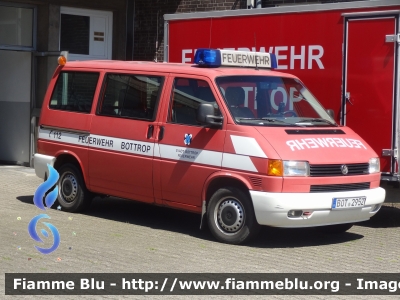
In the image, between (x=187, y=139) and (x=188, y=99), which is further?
(x=188, y=99)

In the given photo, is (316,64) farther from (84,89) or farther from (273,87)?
(84,89)

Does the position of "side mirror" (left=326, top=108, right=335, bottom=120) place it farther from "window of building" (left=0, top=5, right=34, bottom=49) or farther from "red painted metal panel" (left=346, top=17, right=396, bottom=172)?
"window of building" (left=0, top=5, right=34, bottom=49)

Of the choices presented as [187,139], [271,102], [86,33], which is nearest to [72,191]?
[187,139]

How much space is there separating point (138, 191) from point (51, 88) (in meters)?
2.27

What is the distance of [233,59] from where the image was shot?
991 centimetres

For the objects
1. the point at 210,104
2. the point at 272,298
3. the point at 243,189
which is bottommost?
the point at 272,298

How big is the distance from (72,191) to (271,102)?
313cm

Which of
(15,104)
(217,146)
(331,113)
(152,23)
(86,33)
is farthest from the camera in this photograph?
(152,23)

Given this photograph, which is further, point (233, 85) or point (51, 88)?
point (51, 88)

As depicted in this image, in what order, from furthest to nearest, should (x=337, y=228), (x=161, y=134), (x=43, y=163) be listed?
(x=43, y=163)
(x=337, y=228)
(x=161, y=134)

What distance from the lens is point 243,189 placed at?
8.93m

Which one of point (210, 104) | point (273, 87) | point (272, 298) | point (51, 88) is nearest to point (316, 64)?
point (273, 87)

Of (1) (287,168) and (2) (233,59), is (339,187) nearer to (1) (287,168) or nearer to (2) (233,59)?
(1) (287,168)

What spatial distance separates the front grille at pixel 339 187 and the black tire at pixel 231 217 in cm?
73
